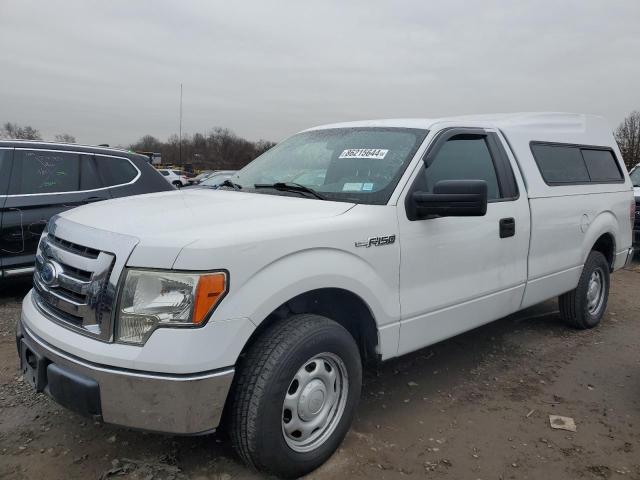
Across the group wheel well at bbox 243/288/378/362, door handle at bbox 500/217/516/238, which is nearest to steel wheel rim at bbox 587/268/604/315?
door handle at bbox 500/217/516/238

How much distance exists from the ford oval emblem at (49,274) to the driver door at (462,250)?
1792 mm

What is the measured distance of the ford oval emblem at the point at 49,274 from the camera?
2.59 metres

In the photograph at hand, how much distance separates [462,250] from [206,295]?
5.99ft

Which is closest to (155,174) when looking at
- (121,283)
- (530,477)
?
(121,283)

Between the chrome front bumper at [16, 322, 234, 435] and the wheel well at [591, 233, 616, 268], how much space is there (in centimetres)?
432

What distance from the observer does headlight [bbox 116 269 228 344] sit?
2.22 meters

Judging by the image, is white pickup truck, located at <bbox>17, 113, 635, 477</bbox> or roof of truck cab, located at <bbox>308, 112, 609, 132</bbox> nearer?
white pickup truck, located at <bbox>17, 113, 635, 477</bbox>

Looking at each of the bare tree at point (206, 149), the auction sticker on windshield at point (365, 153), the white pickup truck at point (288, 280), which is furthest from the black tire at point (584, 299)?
the bare tree at point (206, 149)

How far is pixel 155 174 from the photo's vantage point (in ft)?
20.7

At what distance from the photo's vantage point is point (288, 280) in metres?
2.48

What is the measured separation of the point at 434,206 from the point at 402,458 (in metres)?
1.39

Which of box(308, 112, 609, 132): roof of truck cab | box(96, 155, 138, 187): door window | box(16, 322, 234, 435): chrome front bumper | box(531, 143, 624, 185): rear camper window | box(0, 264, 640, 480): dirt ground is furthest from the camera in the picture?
box(96, 155, 138, 187): door window

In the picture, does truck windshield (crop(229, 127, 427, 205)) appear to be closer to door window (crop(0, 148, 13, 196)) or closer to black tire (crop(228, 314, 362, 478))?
black tire (crop(228, 314, 362, 478))

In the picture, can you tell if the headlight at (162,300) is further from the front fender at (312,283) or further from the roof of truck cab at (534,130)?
the roof of truck cab at (534,130)
